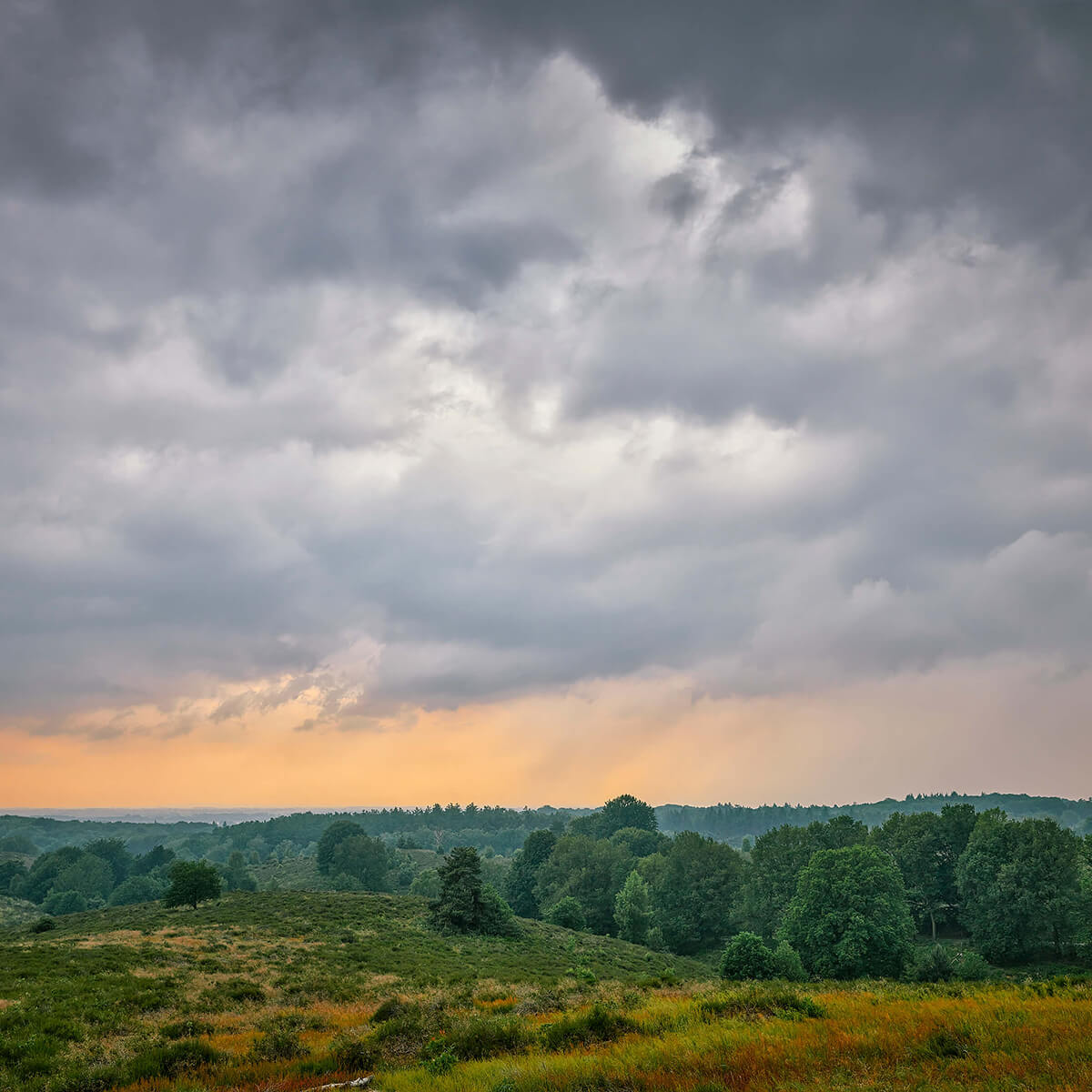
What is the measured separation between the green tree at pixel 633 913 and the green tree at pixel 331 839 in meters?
66.6

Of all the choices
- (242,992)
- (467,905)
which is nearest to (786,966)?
(467,905)

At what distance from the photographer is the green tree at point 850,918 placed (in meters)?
51.4

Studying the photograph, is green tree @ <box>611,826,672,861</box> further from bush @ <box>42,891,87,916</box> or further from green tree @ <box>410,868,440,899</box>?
bush @ <box>42,891,87,916</box>

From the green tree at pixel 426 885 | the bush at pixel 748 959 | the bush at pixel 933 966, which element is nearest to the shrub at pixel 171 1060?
the bush at pixel 748 959

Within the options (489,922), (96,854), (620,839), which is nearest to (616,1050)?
(489,922)

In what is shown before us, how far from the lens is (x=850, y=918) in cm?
5284

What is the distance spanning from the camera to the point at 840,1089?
10.2m

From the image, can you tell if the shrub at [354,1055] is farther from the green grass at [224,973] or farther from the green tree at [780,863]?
the green tree at [780,863]

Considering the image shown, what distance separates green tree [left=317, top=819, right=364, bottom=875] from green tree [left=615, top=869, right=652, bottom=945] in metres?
66.6

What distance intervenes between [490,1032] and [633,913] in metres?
69.7

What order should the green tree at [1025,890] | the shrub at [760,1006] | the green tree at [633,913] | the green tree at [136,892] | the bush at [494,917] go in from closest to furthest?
the shrub at [760,1006], the bush at [494,917], the green tree at [1025,890], the green tree at [633,913], the green tree at [136,892]

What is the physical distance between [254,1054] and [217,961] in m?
24.6

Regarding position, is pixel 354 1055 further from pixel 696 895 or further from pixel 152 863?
pixel 152 863

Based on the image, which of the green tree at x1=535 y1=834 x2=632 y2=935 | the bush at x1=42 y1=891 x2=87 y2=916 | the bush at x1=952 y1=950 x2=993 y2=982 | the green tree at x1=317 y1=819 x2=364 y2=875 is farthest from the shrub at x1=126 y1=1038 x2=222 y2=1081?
the bush at x1=42 y1=891 x2=87 y2=916
